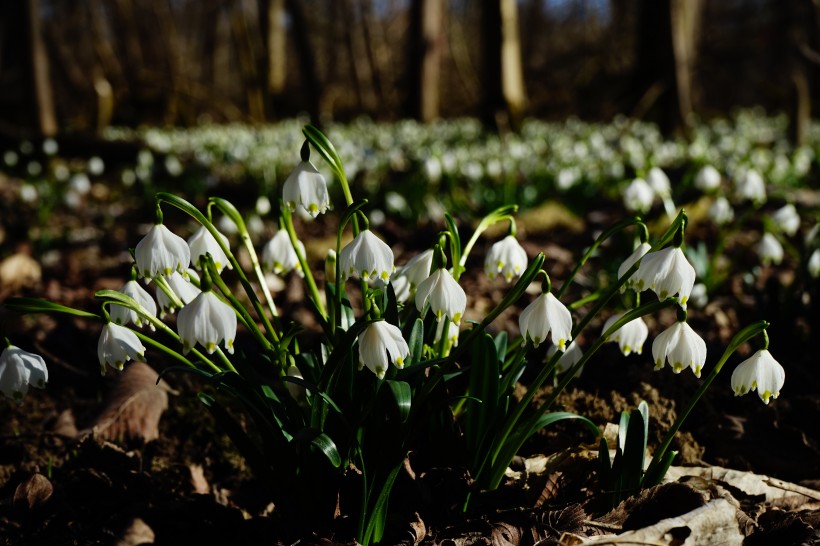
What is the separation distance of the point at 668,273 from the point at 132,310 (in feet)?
3.38

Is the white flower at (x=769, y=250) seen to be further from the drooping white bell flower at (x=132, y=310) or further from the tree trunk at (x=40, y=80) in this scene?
the tree trunk at (x=40, y=80)

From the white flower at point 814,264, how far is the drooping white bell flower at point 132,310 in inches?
85.6

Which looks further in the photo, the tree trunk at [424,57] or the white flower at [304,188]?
the tree trunk at [424,57]

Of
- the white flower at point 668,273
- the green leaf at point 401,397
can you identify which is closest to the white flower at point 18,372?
the green leaf at point 401,397

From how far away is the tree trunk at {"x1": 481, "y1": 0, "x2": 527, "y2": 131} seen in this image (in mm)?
10766

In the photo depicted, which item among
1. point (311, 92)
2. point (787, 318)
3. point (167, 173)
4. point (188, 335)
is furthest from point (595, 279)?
point (311, 92)

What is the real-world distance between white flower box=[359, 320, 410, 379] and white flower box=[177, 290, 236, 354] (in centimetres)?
24

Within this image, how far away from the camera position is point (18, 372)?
1.39 metres

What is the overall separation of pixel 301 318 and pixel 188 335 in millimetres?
1641

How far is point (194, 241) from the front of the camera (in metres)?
1.56

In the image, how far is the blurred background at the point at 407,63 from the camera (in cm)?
877

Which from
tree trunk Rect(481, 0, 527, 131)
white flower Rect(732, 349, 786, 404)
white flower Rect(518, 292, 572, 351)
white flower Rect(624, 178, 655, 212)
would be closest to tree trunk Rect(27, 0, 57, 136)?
tree trunk Rect(481, 0, 527, 131)

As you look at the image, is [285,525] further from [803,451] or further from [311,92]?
[311,92]

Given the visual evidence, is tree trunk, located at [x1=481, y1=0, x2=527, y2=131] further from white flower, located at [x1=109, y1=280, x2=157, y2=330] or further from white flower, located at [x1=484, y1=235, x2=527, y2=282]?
white flower, located at [x1=109, y1=280, x2=157, y2=330]
